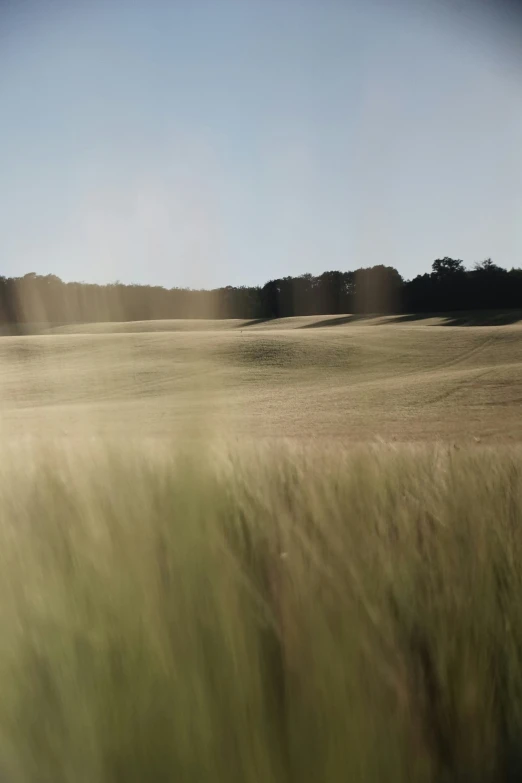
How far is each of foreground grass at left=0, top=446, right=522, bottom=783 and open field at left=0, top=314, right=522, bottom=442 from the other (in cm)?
98

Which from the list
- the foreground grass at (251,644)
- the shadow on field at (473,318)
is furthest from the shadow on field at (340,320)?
the foreground grass at (251,644)

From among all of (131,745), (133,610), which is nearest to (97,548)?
(133,610)

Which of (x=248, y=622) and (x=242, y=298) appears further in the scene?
(x=242, y=298)

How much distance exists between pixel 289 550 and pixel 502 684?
1.09 feet

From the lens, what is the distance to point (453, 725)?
77 cm

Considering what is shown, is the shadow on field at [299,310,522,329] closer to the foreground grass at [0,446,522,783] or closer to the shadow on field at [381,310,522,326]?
the shadow on field at [381,310,522,326]

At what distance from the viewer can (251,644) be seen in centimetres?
75

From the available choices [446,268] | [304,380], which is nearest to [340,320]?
[446,268]

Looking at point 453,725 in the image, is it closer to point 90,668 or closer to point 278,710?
point 278,710

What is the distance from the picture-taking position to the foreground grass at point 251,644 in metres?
0.71

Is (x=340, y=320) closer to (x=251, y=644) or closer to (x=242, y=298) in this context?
(x=242, y=298)

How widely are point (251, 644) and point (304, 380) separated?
1634 centimetres

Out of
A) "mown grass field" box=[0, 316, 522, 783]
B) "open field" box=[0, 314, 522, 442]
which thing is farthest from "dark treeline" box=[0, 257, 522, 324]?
"mown grass field" box=[0, 316, 522, 783]

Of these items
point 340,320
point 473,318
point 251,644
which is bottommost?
point 473,318
